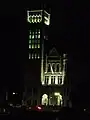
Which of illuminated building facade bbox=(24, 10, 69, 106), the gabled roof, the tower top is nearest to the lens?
illuminated building facade bbox=(24, 10, 69, 106)

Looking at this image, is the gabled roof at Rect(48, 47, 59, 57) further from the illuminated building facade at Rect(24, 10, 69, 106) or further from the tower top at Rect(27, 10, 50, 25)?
the tower top at Rect(27, 10, 50, 25)

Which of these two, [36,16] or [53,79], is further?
[36,16]

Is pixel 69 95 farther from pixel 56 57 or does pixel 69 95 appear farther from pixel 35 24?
pixel 35 24

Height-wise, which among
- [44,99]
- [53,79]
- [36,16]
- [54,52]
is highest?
[36,16]

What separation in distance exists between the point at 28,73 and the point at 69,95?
40.4ft

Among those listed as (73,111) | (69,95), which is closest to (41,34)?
(69,95)

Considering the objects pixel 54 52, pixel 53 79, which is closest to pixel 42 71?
pixel 53 79

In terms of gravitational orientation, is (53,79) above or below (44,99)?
above

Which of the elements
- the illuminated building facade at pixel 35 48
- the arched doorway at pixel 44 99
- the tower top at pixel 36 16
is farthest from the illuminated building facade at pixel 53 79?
the tower top at pixel 36 16

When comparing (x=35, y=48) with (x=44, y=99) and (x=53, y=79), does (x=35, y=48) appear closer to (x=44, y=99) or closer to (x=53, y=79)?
(x=53, y=79)

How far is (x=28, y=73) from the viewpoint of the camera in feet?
351

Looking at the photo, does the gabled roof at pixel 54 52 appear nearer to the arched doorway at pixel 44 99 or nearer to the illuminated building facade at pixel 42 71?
the illuminated building facade at pixel 42 71

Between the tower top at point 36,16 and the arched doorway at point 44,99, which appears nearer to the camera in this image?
the arched doorway at point 44,99

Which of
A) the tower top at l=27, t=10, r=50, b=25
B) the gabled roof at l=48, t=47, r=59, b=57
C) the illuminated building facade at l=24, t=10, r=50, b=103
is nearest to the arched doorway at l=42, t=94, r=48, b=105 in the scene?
the illuminated building facade at l=24, t=10, r=50, b=103
